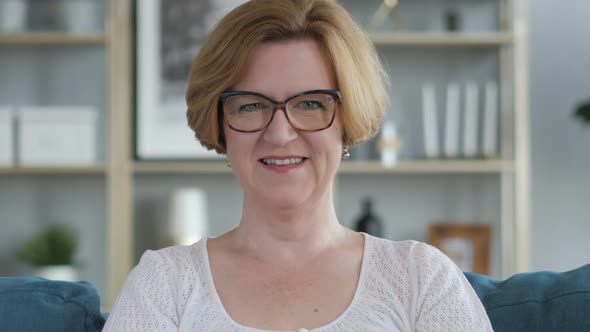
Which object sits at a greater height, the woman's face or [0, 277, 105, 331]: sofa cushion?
the woman's face

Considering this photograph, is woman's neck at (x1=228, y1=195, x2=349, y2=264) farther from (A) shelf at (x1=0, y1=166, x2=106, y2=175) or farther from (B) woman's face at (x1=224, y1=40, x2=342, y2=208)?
(A) shelf at (x1=0, y1=166, x2=106, y2=175)

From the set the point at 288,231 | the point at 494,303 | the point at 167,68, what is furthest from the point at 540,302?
the point at 167,68

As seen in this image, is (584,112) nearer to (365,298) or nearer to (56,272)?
(56,272)

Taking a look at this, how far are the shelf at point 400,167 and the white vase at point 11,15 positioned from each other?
78cm

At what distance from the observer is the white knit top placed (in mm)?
1454

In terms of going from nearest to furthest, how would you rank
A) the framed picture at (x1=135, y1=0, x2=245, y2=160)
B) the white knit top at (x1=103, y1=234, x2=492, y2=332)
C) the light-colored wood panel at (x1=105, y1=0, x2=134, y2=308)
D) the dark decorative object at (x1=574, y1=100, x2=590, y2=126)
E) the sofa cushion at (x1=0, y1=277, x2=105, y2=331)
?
the white knit top at (x1=103, y1=234, x2=492, y2=332), the sofa cushion at (x1=0, y1=277, x2=105, y2=331), the dark decorative object at (x1=574, y1=100, x2=590, y2=126), the light-colored wood panel at (x1=105, y1=0, x2=134, y2=308), the framed picture at (x1=135, y1=0, x2=245, y2=160)

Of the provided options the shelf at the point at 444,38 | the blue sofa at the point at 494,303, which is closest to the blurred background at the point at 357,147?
the shelf at the point at 444,38

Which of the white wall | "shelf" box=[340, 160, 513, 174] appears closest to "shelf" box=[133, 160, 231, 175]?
"shelf" box=[340, 160, 513, 174]

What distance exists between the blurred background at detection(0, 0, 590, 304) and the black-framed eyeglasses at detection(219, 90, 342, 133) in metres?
2.21

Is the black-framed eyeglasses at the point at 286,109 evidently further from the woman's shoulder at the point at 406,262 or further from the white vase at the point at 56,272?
the white vase at the point at 56,272

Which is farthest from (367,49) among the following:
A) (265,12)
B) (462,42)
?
(462,42)

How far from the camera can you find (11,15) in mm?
3805

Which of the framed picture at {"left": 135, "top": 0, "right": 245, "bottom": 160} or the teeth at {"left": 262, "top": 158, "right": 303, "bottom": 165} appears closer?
the teeth at {"left": 262, "top": 158, "right": 303, "bottom": 165}

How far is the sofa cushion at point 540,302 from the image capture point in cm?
152
